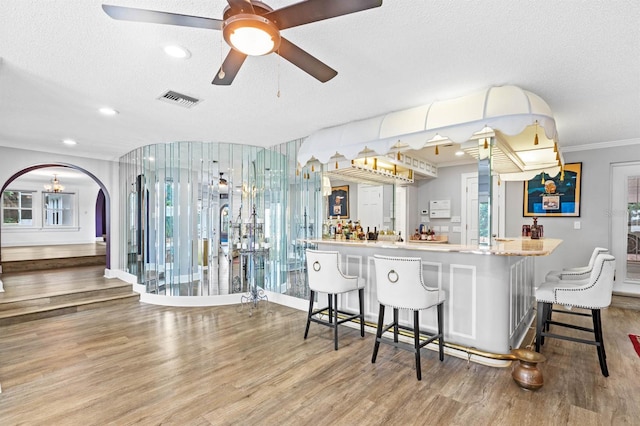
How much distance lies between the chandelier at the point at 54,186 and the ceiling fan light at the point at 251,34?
11.4 m

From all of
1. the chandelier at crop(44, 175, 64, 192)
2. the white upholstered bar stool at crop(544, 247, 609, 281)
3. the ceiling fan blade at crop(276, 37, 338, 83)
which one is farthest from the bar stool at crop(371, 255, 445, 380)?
the chandelier at crop(44, 175, 64, 192)

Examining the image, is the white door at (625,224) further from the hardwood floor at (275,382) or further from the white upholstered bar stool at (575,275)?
the white upholstered bar stool at (575,275)

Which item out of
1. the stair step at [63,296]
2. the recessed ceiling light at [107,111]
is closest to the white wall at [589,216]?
the recessed ceiling light at [107,111]

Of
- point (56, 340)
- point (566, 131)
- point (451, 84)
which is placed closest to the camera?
point (451, 84)

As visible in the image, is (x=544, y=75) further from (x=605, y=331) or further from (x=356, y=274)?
(x=605, y=331)

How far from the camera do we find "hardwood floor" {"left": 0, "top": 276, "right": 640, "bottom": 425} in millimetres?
2234

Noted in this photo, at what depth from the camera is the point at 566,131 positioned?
438 cm

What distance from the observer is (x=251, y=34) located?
1623mm

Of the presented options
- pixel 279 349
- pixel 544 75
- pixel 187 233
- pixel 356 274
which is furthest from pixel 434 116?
pixel 187 233

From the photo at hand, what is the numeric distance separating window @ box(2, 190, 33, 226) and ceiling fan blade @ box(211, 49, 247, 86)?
39.1 feet

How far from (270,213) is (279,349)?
2572mm

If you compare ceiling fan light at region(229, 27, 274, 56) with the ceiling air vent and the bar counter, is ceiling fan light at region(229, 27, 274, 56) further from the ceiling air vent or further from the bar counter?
the bar counter

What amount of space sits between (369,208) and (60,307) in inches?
191

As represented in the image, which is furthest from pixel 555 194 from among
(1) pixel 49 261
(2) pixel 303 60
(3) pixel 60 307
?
(1) pixel 49 261
